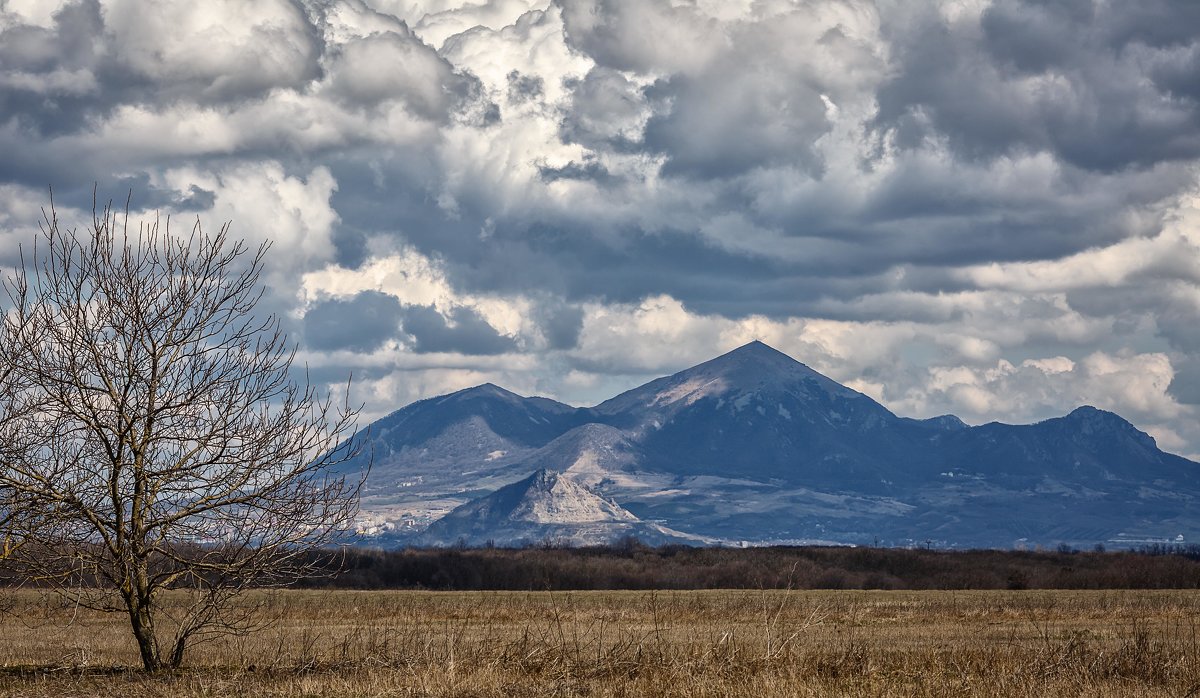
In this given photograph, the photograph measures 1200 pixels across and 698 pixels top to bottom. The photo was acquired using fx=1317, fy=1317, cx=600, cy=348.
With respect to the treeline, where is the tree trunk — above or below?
above

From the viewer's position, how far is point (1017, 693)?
20.5 m

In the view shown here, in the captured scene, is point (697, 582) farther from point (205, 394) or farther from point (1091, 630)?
point (205, 394)

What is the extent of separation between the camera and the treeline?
15188 cm

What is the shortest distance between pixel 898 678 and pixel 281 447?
12008 millimetres

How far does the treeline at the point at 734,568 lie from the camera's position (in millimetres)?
151875

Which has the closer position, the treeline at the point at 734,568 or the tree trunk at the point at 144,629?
the tree trunk at the point at 144,629

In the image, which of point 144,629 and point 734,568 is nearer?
point 144,629

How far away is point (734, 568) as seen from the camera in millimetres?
164625

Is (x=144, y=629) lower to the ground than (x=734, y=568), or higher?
higher

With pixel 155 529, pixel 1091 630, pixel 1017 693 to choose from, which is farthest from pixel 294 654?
pixel 1091 630

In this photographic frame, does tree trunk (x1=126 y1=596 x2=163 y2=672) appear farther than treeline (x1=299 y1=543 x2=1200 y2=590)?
No

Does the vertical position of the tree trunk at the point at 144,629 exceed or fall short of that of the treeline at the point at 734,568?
it exceeds it

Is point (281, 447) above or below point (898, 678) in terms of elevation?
above

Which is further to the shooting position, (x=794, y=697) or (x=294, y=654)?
(x=294, y=654)
